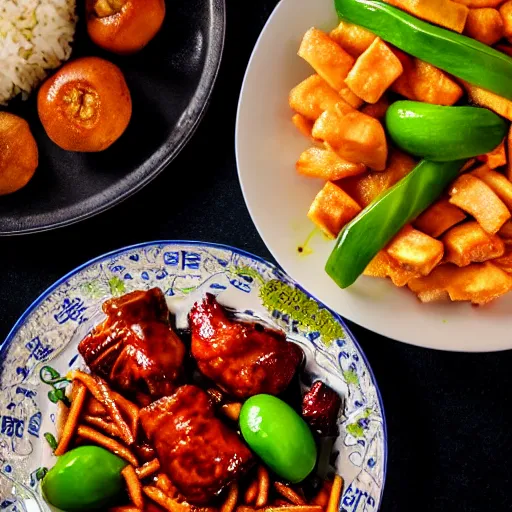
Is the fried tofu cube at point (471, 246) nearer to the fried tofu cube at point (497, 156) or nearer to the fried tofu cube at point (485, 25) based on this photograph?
the fried tofu cube at point (497, 156)

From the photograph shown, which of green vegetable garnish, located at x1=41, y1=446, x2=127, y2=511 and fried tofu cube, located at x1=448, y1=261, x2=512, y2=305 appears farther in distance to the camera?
green vegetable garnish, located at x1=41, y1=446, x2=127, y2=511

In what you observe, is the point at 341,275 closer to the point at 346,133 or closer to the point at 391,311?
the point at 391,311

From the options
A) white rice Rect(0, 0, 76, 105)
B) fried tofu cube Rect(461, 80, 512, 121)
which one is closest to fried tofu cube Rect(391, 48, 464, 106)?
fried tofu cube Rect(461, 80, 512, 121)

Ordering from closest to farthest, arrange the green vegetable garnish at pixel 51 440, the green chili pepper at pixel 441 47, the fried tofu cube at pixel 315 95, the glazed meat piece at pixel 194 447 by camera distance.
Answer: the green chili pepper at pixel 441 47 < the fried tofu cube at pixel 315 95 < the glazed meat piece at pixel 194 447 < the green vegetable garnish at pixel 51 440

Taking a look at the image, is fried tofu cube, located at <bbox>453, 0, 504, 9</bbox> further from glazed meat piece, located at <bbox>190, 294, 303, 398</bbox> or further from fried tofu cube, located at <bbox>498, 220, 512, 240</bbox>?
glazed meat piece, located at <bbox>190, 294, 303, 398</bbox>

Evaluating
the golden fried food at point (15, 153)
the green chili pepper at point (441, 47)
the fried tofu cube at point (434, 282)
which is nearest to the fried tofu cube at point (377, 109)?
the green chili pepper at point (441, 47)

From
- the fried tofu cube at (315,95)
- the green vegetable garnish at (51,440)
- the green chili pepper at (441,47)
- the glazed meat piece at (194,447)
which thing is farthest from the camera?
the green vegetable garnish at (51,440)

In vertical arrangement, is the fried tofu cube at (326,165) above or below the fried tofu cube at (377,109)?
below
